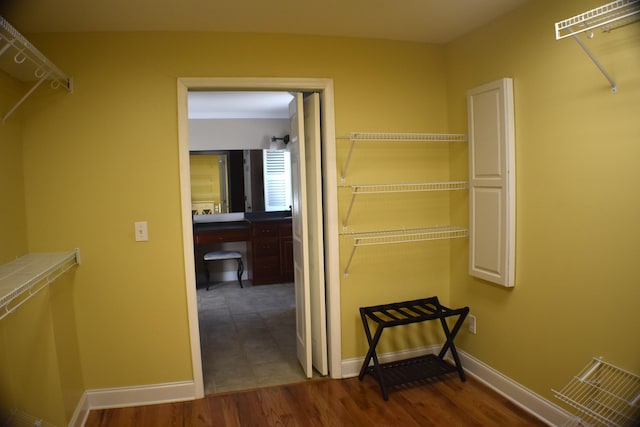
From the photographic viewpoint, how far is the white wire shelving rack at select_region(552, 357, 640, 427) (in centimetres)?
185

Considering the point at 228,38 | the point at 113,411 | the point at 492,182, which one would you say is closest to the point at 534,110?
the point at 492,182

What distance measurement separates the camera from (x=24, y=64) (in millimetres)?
2109

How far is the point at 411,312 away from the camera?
303 cm

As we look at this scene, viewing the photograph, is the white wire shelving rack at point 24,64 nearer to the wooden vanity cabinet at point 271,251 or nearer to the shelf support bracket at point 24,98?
the shelf support bracket at point 24,98

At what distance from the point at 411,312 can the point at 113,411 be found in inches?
79.0

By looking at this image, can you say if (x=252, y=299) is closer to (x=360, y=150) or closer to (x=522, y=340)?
(x=360, y=150)

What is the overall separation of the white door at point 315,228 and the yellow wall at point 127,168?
0.19 m

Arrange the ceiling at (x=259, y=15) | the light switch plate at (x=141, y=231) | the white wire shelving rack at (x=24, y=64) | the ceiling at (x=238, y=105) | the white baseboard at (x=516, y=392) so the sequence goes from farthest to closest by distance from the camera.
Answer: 1. the ceiling at (x=238, y=105)
2. the light switch plate at (x=141, y=231)
3. the white baseboard at (x=516, y=392)
4. the ceiling at (x=259, y=15)
5. the white wire shelving rack at (x=24, y=64)

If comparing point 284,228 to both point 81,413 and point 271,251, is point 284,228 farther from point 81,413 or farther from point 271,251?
point 81,413

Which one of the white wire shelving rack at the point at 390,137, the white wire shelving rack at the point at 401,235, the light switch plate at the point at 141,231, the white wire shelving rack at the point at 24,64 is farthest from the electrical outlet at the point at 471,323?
the white wire shelving rack at the point at 24,64

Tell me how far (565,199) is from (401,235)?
101cm

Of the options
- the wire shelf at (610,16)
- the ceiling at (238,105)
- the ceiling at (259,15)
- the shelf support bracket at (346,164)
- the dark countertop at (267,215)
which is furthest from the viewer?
the dark countertop at (267,215)

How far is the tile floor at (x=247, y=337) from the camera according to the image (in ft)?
9.93

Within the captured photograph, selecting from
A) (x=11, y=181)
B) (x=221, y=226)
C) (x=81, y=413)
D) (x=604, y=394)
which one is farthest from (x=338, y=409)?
(x=221, y=226)
